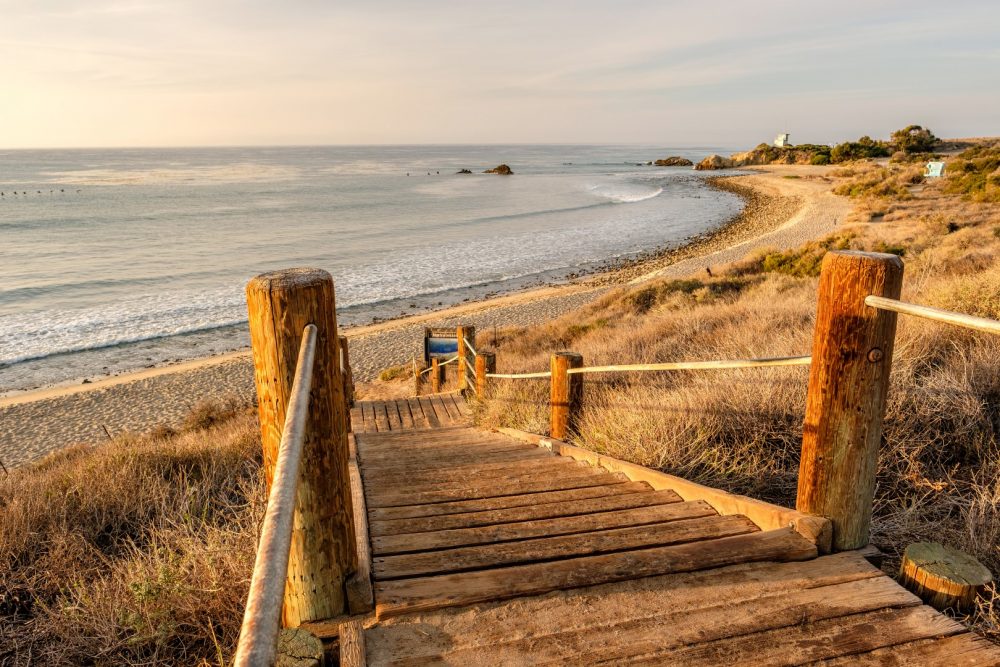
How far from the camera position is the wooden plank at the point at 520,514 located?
2897 millimetres

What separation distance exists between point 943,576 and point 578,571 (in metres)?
1.35

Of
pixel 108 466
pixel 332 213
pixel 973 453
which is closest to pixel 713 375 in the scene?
pixel 973 453

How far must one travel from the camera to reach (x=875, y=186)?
39469 millimetres

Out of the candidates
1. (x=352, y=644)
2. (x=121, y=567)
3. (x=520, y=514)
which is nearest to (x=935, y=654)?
(x=520, y=514)

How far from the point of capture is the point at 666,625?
2.04 meters

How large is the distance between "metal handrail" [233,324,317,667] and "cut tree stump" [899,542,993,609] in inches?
91.9

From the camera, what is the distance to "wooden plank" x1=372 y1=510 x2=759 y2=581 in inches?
95.4

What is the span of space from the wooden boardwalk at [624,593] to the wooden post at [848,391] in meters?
0.20

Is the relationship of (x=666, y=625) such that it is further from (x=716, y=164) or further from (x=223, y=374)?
(x=716, y=164)

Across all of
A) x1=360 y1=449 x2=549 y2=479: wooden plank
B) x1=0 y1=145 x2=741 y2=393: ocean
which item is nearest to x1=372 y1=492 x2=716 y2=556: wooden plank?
x1=360 y1=449 x2=549 y2=479: wooden plank

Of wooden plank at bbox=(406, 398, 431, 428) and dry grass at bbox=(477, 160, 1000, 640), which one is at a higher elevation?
dry grass at bbox=(477, 160, 1000, 640)

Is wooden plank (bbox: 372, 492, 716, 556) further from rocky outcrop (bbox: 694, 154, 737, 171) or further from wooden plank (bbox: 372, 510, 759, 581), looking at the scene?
rocky outcrop (bbox: 694, 154, 737, 171)

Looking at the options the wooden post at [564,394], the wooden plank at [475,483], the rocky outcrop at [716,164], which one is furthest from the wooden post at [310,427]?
the rocky outcrop at [716,164]

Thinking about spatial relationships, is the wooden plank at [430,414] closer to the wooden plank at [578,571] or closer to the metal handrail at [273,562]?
the wooden plank at [578,571]
